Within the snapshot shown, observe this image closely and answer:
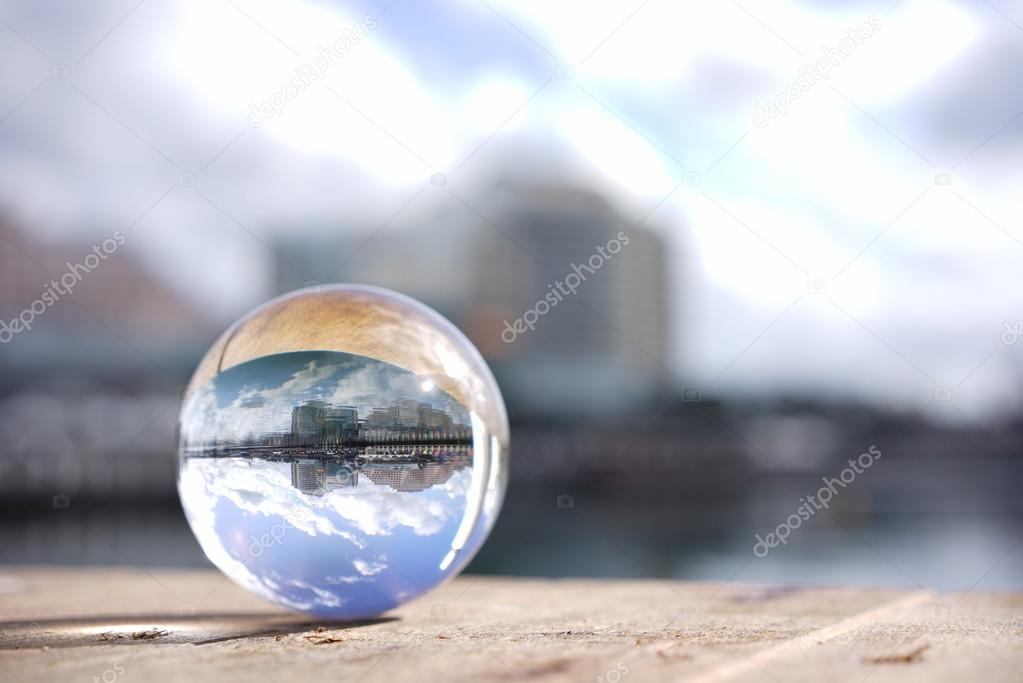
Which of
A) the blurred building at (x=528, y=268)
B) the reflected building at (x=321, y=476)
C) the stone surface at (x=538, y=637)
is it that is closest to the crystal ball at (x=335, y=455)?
the reflected building at (x=321, y=476)

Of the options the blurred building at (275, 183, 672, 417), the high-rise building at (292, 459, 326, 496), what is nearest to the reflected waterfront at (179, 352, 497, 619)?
the high-rise building at (292, 459, 326, 496)

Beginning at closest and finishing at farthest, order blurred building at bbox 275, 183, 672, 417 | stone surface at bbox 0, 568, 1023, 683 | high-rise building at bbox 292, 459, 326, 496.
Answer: stone surface at bbox 0, 568, 1023, 683 < high-rise building at bbox 292, 459, 326, 496 < blurred building at bbox 275, 183, 672, 417

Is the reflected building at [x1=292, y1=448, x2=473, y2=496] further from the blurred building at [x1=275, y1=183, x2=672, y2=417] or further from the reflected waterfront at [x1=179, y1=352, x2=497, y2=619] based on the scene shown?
the blurred building at [x1=275, y1=183, x2=672, y2=417]

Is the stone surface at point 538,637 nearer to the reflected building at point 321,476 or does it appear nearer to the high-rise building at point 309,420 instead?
the reflected building at point 321,476

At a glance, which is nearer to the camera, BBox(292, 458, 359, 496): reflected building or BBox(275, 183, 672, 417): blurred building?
BBox(292, 458, 359, 496): reflected building

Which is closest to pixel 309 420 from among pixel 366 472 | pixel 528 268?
pixel 366 472

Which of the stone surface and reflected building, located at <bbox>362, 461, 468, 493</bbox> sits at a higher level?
reflected building, located at <bbox>362, 461, 468, 493</bbox>

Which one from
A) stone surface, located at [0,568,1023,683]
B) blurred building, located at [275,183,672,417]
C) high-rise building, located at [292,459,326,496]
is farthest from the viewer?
blurred building, located at [275,183,672,417]

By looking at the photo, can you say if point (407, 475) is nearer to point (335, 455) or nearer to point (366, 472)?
point (366, 472)
